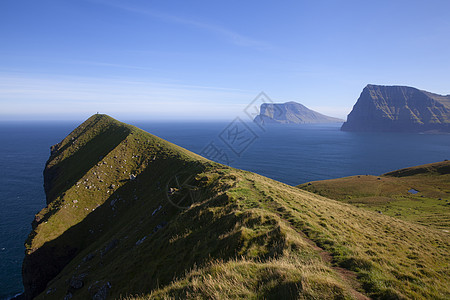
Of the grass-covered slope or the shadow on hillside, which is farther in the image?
the grass-covered slope

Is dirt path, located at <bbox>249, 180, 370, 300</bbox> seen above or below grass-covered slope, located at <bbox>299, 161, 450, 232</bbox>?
above

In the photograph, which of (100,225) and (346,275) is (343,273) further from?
(100,225)

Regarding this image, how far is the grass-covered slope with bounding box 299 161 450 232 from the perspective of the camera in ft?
184

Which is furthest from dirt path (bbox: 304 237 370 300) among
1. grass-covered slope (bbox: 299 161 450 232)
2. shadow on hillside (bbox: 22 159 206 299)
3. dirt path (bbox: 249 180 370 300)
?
grass-covered slope (bbox: 299 161 450 232)

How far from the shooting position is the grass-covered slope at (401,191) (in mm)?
56219

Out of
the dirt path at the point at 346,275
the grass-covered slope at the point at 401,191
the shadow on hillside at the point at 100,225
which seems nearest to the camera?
the dirt path at the point at 346,275

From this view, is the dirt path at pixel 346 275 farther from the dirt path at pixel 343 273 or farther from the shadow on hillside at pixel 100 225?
the shadow on hillside at pixel 100 225

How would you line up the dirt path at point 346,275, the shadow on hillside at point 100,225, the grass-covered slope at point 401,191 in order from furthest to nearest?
the grass-covered slope at point 401,191, the shadow on hillside at point 100,225, the dirt path at point 346,275

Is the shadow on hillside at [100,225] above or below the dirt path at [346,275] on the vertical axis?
below

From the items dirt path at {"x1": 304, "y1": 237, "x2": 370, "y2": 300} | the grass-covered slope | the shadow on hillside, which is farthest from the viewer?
the grass-covered slope

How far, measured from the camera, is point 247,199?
2027 centimetres

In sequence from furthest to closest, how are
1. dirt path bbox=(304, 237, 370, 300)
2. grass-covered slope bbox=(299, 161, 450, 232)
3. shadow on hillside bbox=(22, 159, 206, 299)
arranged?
grass-covered slope bbox=(299, 161, 450, 232) < shadow on hillside bbox=(22, 159, 206, 299) < dirt path bbox=(304, 237, 370, 300)

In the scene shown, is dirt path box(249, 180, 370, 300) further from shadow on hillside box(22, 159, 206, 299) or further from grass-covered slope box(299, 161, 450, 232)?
grass-covered slope box(299, 161, 450, 232)

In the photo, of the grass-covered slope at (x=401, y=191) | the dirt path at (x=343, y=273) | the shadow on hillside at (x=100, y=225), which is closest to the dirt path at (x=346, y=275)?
the dirt path at (x=343, y=273)
